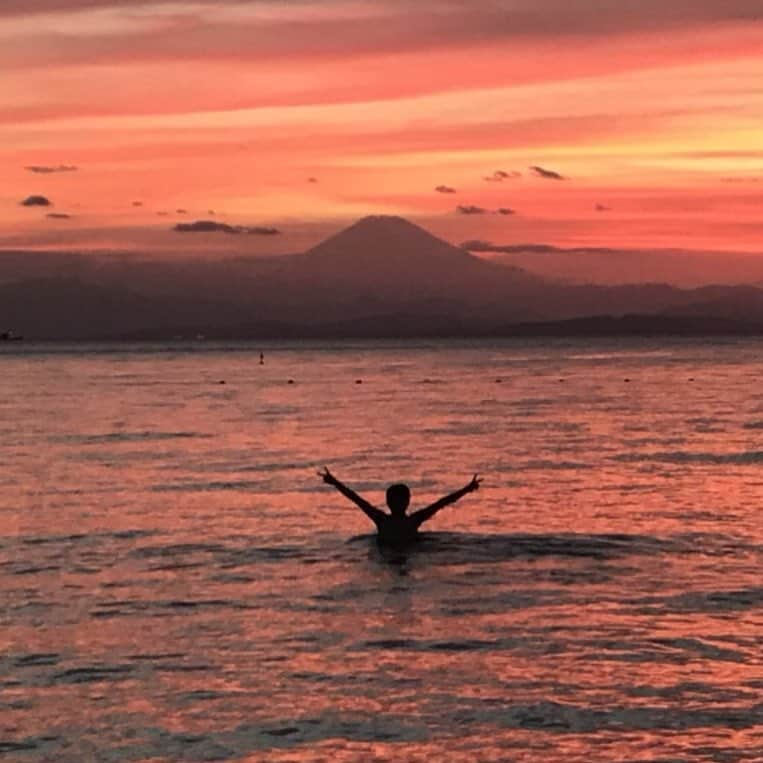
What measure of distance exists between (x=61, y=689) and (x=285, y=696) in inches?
116

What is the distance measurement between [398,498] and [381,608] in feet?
16.3

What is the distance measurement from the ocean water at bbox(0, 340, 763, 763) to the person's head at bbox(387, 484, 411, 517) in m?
0.90

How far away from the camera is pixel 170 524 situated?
35.5 m

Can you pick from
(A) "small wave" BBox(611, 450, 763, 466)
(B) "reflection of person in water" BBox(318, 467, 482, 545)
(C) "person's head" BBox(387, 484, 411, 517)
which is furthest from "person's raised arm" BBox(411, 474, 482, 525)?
(A) "small wave" BBox(611, 450, 763, 466)

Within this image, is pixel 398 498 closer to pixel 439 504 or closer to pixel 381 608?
pixel 439 504

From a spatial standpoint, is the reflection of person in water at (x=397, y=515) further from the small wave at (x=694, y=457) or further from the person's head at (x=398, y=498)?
the small wave at (x=694, y=457)

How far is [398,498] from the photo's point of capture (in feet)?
96.2

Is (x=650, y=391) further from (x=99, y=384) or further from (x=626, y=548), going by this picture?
(x=626, y=548)

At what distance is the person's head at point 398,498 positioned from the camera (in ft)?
95.2

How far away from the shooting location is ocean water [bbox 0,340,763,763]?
17.7m

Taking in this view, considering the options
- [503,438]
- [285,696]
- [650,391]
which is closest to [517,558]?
[285,696]

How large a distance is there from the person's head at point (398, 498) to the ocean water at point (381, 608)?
2.97ft

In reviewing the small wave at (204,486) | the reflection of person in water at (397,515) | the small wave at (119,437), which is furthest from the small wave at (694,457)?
→ the small wave at (119,437)

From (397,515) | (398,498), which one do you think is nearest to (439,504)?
(398,498)
